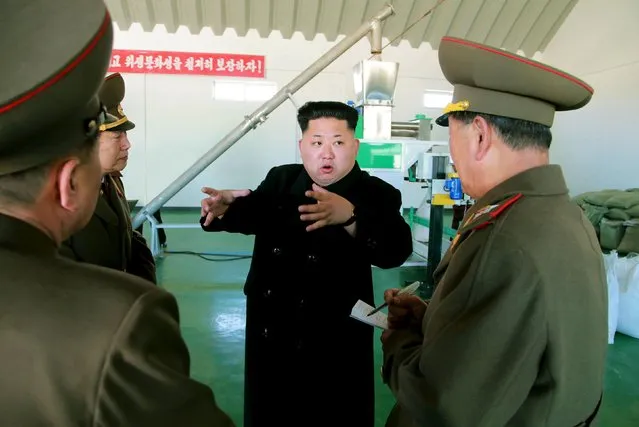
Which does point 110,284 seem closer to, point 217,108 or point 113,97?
point 113,97

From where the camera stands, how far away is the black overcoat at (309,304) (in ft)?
5.35

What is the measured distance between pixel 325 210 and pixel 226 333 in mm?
2410

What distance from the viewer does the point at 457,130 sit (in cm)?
115

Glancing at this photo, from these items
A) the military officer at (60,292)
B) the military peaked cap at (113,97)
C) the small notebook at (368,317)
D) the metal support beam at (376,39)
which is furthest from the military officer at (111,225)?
the metal support beam at (376,39)

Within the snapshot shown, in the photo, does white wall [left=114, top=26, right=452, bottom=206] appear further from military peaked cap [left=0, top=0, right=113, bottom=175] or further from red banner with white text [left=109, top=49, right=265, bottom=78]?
military peaked cap [left=0, top=0, right=113, bottom=175]

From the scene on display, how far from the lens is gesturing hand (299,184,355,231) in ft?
4.74

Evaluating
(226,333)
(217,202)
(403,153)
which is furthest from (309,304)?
(403,153)

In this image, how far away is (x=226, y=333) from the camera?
3.56 meters

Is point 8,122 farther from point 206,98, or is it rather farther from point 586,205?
point 206,98

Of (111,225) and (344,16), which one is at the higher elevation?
(344,16)

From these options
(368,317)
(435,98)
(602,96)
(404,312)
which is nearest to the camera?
(404,312)

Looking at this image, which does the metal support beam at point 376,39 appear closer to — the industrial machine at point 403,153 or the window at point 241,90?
the industrial machine at point 403,153

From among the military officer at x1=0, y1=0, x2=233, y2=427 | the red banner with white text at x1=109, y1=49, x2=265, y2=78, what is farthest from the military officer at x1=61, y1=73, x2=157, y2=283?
the red banner with white text at x1=109, y1=49, x2=265, y2=78

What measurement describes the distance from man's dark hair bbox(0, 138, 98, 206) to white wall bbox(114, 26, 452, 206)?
8.02m
